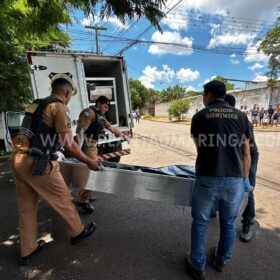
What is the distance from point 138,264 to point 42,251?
45.9 inches

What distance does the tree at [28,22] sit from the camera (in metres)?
3.04

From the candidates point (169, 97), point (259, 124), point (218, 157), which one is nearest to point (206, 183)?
point (218, 157)

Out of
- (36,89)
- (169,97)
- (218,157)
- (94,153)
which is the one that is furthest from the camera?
(169,97)

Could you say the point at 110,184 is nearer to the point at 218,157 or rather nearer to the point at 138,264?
the point at 138,264

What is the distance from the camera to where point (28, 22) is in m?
4.40

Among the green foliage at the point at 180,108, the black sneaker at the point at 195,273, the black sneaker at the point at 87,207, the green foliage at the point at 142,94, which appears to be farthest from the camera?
the green foliage at the point at 142,94

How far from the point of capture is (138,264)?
2.72 m

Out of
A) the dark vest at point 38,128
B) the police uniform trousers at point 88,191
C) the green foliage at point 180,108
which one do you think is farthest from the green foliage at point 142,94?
the dark vest at point 38,128

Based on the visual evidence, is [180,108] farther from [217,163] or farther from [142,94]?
[142,94]

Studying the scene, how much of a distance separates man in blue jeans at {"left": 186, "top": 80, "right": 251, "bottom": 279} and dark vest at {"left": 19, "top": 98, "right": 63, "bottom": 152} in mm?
1471

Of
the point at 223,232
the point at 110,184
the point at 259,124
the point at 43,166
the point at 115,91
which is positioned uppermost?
the point at 115,91

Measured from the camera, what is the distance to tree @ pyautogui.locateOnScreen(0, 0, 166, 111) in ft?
9.98

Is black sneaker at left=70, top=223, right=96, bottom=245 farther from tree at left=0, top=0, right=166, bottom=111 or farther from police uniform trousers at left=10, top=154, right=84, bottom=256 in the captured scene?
tree at left=0, top=0, right=166, bottom=111

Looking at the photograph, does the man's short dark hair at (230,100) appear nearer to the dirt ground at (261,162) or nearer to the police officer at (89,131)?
the dirt ground at (261,162)
